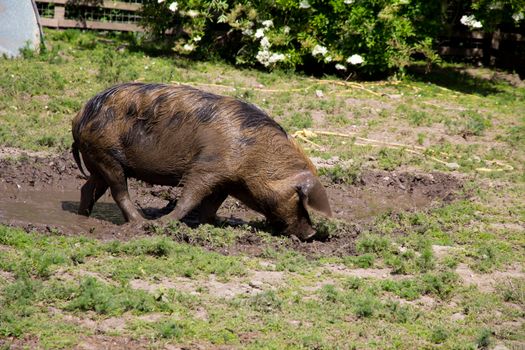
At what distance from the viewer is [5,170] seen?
35.2 feet

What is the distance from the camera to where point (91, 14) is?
Result: 19422 millimetres

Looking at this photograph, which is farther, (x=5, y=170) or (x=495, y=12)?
(x=495, y=12)

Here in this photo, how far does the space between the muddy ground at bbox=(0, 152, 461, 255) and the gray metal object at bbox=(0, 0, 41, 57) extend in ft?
14.7

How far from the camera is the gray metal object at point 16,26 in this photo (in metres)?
15.2

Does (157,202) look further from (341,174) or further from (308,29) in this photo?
(308,29)

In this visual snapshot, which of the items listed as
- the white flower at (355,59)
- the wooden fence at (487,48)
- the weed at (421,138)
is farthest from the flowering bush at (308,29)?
the weed at (421,138)

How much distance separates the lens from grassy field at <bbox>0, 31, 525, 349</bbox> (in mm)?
6418

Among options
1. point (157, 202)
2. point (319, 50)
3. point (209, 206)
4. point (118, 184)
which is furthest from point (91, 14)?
point (209, 206)

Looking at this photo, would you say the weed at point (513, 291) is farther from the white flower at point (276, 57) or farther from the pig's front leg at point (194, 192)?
the white flower at point (276, 57)

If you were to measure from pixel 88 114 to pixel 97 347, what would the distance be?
3727 mm

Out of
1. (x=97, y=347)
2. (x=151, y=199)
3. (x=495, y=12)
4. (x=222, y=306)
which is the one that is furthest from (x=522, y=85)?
(x=97, y=347)

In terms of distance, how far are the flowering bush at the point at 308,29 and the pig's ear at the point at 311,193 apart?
25.4ft

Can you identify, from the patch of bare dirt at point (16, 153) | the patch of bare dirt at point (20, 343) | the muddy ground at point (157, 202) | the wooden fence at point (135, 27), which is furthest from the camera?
the wooden fence at point (135, 27)

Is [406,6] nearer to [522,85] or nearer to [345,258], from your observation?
[522,85]
